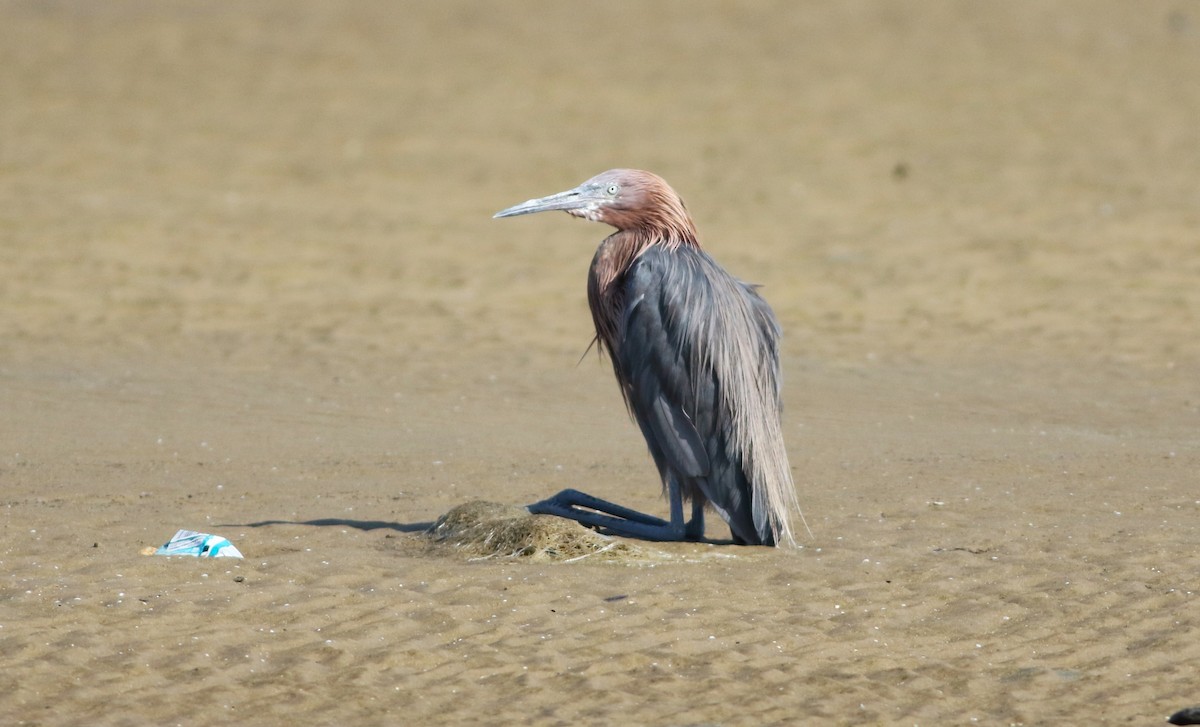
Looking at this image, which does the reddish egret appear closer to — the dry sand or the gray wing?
the gray wing

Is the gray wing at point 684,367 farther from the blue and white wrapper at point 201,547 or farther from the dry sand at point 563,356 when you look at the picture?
the blue and white wrapper at point 201,547

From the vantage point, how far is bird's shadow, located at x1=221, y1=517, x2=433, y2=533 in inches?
306

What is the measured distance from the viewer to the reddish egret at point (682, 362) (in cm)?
714

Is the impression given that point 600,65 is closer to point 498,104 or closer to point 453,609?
point 498,104

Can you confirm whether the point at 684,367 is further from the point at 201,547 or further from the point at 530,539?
the point at 201,547

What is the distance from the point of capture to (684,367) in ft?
23.5

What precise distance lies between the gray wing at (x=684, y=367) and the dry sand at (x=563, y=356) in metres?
0.37

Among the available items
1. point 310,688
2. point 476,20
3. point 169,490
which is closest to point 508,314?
point 169,490

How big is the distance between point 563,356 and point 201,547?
244 inches

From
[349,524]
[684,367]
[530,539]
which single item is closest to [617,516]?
[530,539]

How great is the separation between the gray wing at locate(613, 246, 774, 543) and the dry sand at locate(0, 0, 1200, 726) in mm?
371

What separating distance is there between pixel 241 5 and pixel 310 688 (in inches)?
850

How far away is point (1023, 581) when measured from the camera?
22.6 feet

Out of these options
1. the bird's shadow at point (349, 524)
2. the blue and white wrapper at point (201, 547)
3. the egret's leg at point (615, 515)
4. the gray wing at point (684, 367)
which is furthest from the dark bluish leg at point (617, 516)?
the blue and white wrapper at point (201, 547)
